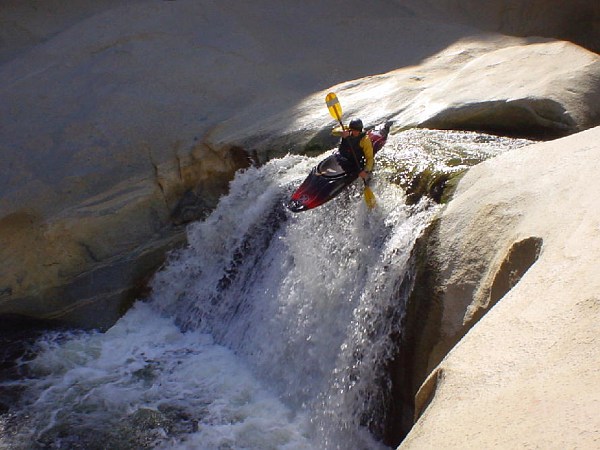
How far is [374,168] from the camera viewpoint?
4.93 meters

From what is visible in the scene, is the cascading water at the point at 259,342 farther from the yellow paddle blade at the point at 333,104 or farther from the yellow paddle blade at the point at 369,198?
the yellow paddle blade at the point at 333,104

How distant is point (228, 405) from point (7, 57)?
22.0 feet

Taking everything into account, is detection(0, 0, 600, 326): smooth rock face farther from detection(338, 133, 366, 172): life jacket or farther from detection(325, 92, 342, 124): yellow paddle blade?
detection(338, 133, 366, 172): life jacket

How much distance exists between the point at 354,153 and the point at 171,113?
2.82 meters

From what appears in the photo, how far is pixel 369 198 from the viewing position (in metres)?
4.64

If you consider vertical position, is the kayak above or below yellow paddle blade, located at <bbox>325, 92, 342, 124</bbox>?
below

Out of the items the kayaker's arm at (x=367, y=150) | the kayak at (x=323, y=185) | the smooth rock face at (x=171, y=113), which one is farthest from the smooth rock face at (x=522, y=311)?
the smooth rock face at (x=171, y=113)

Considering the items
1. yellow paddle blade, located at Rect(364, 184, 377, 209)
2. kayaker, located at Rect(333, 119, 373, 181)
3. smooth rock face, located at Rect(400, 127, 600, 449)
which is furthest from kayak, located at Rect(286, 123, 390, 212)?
smooth rock face, located at Rect(400, 127, 600, 449)

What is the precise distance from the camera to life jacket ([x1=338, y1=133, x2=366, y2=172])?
4730 mm

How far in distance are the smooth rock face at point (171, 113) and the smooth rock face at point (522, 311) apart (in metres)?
1.72

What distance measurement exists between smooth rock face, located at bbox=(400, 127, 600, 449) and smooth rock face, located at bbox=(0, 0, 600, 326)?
1721mm

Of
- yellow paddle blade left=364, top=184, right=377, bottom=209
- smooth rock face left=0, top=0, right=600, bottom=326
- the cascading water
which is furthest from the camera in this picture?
smooth rock face left=0, top=0, right=600, bottom=326

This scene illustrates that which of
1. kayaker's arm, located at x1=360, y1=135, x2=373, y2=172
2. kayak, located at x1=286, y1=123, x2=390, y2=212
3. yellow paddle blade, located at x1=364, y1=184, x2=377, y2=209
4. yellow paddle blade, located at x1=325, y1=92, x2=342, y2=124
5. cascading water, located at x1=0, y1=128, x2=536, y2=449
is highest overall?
yellow paddle blade, located at x1=325, y1=92, x2=342, y2=124

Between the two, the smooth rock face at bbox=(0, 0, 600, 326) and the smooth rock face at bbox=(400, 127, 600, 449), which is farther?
the smooth rock face at bbox=(0, 0, 600, 326)
